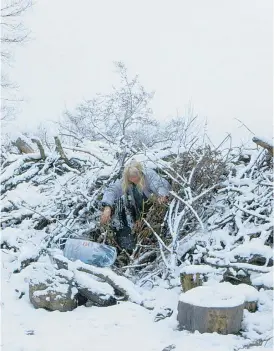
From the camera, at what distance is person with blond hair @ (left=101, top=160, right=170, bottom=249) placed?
18.2 ft

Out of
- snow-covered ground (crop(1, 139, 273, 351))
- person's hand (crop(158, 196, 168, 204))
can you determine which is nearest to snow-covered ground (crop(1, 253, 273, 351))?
snow-covered ground (crop(1, 139, 273, 351))

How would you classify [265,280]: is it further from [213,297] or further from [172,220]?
[172,220]

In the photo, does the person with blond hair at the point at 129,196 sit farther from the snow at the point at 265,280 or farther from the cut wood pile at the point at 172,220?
the snow at the point at 265,280

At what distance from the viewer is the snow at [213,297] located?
3588mm

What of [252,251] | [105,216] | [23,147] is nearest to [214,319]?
[252,251]

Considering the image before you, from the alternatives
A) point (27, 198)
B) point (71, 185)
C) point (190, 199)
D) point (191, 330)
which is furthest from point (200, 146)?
point (191, 330)

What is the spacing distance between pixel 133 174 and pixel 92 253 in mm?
1001

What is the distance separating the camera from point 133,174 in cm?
551

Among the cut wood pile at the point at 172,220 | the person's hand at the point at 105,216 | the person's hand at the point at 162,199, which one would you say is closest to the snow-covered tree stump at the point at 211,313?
the cut wood pile at the point at 172,220

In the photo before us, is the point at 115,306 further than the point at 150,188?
No

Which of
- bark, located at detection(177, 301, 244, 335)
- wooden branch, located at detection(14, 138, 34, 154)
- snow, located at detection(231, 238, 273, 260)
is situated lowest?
bark, located at detection(177, 301, 244, 335)

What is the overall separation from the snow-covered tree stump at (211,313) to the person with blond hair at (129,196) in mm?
1910

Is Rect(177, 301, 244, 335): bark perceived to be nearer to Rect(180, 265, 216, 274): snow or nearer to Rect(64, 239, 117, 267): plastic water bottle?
Rect(180, 265, 216, 274): snow

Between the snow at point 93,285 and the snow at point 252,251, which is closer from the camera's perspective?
the snow at point 93,285
